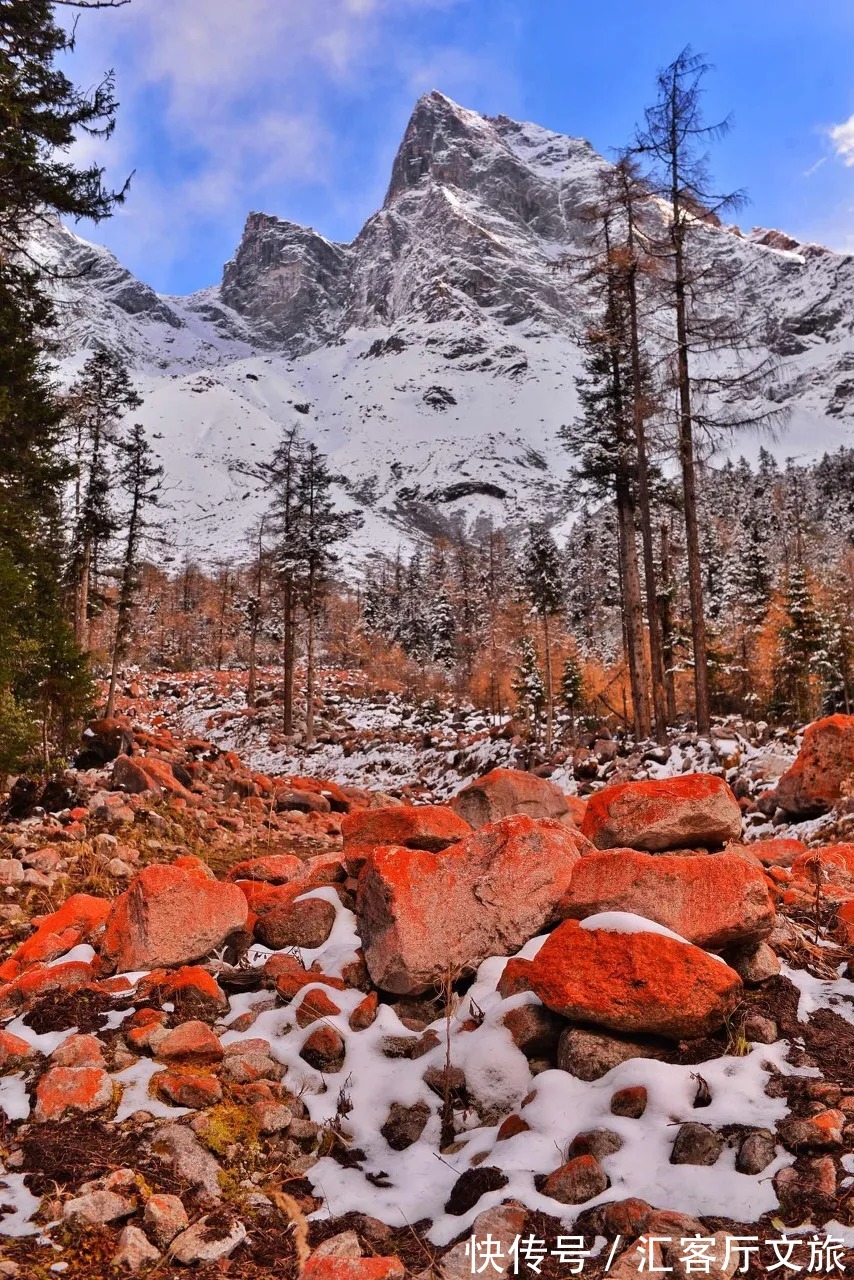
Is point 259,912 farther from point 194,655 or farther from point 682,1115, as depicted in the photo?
point 194,655

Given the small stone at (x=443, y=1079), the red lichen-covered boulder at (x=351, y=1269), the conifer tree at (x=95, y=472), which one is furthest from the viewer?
the conifer tree at (x=95, y=472)

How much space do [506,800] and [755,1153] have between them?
14.2 feet

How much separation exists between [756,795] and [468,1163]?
383 inches

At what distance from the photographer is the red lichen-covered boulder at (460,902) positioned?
14.0 feet

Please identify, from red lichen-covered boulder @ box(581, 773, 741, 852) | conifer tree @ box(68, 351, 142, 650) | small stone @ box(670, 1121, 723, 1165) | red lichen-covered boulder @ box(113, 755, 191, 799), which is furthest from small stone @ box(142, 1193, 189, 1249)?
conifer tree @ box(68, 351, 142, 650)

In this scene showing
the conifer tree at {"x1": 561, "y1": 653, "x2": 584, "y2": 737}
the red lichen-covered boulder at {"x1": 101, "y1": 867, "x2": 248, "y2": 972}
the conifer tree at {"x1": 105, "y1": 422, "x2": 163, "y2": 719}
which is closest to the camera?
the red lichen-covered boulder at {"x1": 101, "y1": 867, "x2": 248, "y2": 972}

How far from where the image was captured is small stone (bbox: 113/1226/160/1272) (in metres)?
2.53

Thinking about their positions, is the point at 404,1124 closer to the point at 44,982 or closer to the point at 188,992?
the point at 188,992

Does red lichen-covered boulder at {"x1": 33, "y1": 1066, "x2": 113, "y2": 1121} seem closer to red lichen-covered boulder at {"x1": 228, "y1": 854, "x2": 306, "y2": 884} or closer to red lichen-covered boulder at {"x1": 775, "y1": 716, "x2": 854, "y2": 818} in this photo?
red lichen-covered boulder at {"x1": 228, "y1": 854, "x2": 306, "y2": 884}

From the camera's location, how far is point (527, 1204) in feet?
9.13

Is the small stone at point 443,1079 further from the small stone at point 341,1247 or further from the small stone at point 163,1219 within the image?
the small stone at point 163,1219

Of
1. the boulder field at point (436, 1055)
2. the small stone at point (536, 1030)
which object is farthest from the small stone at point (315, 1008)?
the small stone at point (536, 1030)

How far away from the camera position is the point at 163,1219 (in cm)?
270

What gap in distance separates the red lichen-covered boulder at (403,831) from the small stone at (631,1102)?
241cm
